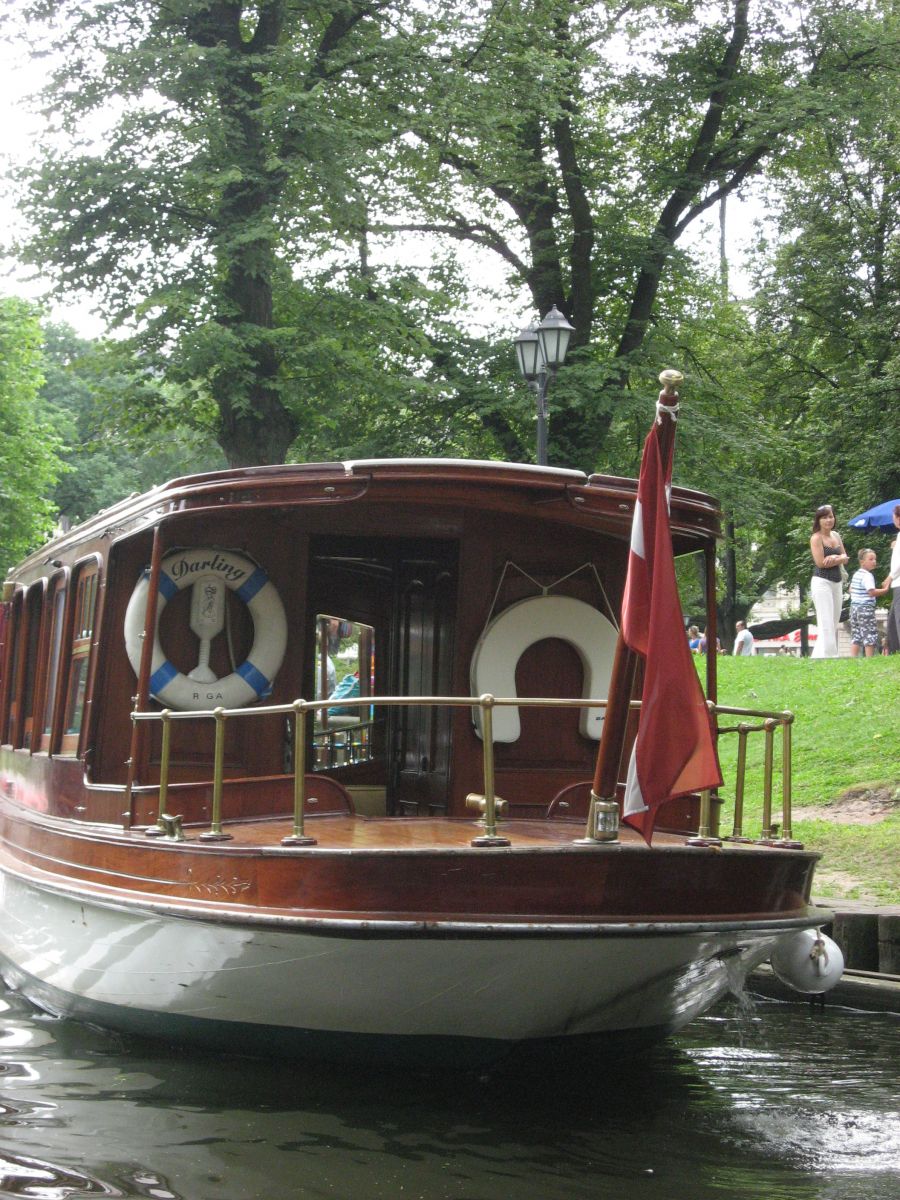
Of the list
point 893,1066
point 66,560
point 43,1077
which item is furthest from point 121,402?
point 893,1066

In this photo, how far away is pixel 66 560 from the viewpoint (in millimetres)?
9961

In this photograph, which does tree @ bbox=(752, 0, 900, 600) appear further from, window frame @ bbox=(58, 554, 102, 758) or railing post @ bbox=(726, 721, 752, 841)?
window frame @ bbox=(58, 554, 102, 758)

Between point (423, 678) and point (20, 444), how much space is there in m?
29.9

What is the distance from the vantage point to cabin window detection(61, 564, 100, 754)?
9.09m

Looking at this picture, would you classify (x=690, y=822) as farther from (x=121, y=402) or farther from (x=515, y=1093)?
(x=121, y=402)

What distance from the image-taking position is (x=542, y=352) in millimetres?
14031

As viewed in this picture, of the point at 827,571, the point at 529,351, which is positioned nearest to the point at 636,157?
the point at 827,571

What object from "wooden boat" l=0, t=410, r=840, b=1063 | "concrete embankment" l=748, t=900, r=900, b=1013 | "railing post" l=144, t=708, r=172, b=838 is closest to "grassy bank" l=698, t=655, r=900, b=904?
"concrete embankment" l=748, t=900, r=900, b=1013

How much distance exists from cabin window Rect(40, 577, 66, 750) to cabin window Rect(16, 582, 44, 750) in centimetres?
62

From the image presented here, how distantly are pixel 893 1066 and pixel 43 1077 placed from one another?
14.6 feet

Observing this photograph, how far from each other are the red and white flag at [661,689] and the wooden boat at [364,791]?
23 centimetres

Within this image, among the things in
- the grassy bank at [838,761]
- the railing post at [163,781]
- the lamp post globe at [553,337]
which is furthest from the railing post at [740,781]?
the lamp post globe at [553,337]

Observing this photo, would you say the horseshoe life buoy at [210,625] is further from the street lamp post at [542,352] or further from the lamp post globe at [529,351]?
the lamp post globe at [529,351]

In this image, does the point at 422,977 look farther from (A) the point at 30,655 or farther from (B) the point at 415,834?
(A) the point at 30,655
